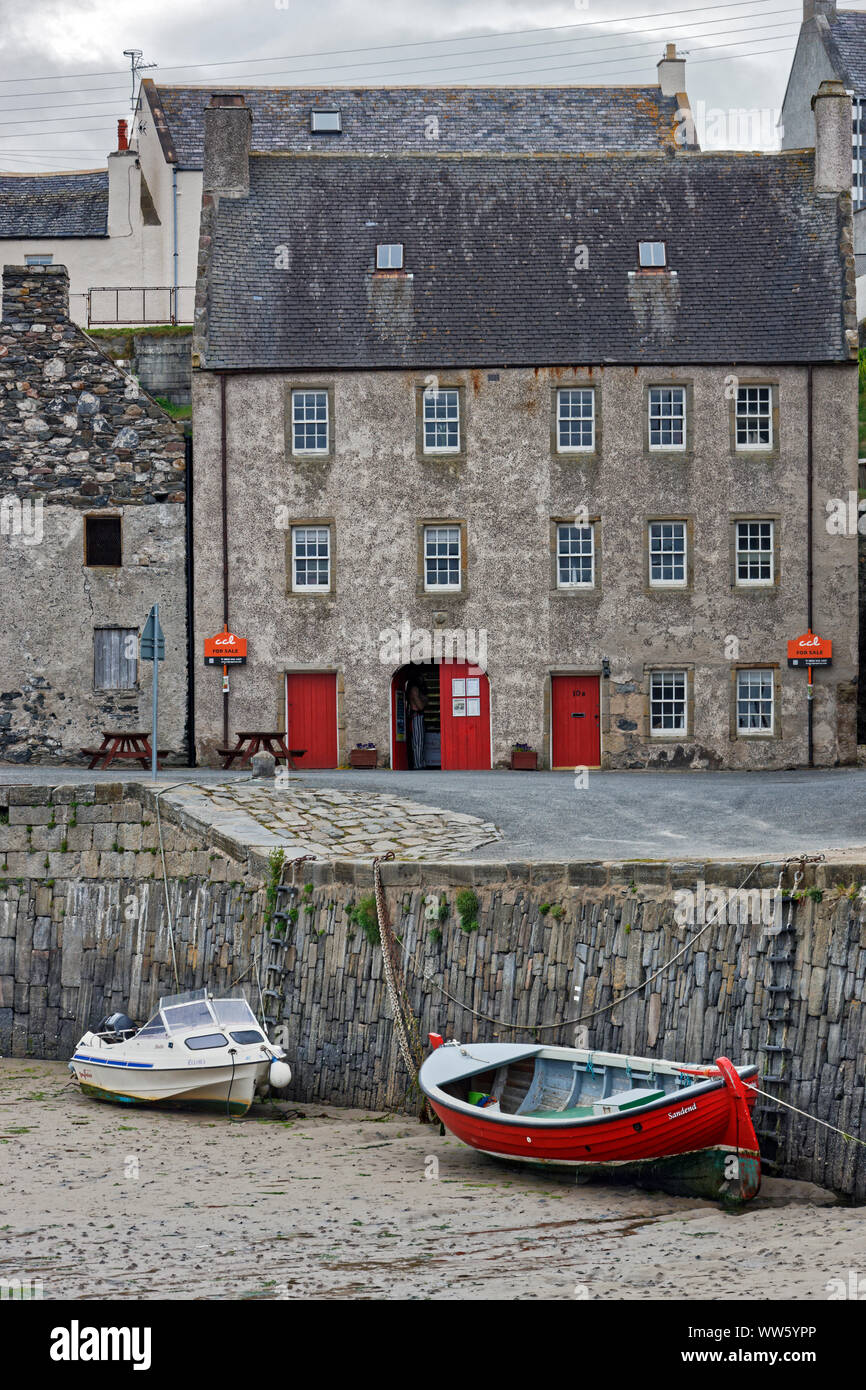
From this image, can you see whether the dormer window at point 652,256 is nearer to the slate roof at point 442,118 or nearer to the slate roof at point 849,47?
the slate roof at point 442,118

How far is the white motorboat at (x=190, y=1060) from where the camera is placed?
1791 centimetres

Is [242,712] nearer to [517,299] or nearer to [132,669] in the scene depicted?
[132,669]

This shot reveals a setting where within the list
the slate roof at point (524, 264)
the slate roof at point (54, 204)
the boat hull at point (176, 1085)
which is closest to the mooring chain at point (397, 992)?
the boat hull at point (176, 1085)

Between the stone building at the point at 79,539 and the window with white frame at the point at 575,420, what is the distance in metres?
7.45

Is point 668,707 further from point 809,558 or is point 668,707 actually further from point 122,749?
point 122,749

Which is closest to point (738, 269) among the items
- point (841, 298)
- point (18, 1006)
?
point (841, 298)

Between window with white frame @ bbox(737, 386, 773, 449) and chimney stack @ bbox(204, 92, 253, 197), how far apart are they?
10921 mm

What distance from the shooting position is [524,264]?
33281 mm

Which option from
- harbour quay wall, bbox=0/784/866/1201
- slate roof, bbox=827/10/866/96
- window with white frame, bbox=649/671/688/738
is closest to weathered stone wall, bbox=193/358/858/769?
window with white frame, bbox=649/671/688/738

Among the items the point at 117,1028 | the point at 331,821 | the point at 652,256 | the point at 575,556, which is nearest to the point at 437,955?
the point at 117,1028

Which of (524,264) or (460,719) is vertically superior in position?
(524,264)

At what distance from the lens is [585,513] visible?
32094 millimetres

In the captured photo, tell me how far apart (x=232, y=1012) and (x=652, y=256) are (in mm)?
20420

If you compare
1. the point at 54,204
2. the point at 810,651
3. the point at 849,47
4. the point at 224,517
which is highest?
the point at 849,47
